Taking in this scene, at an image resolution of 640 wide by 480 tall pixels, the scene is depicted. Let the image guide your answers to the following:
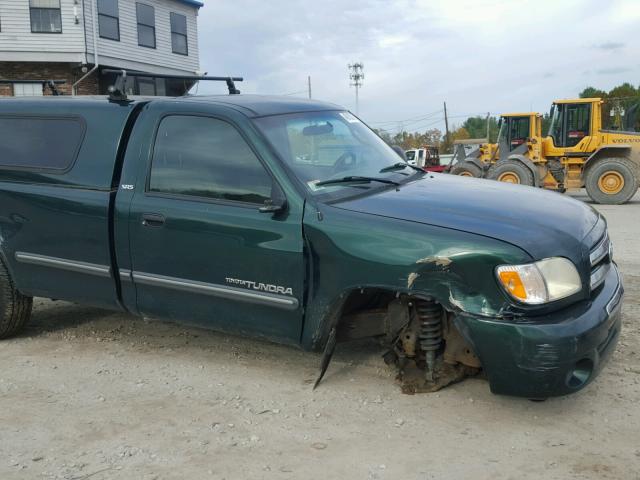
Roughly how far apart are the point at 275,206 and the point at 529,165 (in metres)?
14.5

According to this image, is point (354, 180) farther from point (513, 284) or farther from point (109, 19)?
point (109, 19)

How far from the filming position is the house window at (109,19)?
873 inches

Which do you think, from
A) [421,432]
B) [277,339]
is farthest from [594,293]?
[277,339]

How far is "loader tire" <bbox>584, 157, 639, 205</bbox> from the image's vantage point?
15711 mm

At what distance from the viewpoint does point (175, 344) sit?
4.74 m

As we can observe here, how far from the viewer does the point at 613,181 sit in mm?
15992

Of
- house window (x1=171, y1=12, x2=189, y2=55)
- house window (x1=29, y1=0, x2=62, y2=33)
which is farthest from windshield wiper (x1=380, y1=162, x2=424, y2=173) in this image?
house window (x1=171, y1=12, x2=189, y2=55)

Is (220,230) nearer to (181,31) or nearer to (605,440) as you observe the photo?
(605,440)

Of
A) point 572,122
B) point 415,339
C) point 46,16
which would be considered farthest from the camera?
point 46,16

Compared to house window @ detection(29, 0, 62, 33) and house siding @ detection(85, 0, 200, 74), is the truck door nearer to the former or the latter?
house siding @ detection(85, 0, 200, 74)

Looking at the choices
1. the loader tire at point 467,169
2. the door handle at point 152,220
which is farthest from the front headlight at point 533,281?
the loader tire at point 467,169

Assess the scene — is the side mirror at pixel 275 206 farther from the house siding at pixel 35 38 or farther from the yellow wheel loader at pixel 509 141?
the house siding at pixel 35 38

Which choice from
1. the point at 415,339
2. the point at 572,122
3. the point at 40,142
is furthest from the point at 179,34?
the point at 415,339

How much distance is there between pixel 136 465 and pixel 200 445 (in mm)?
336
